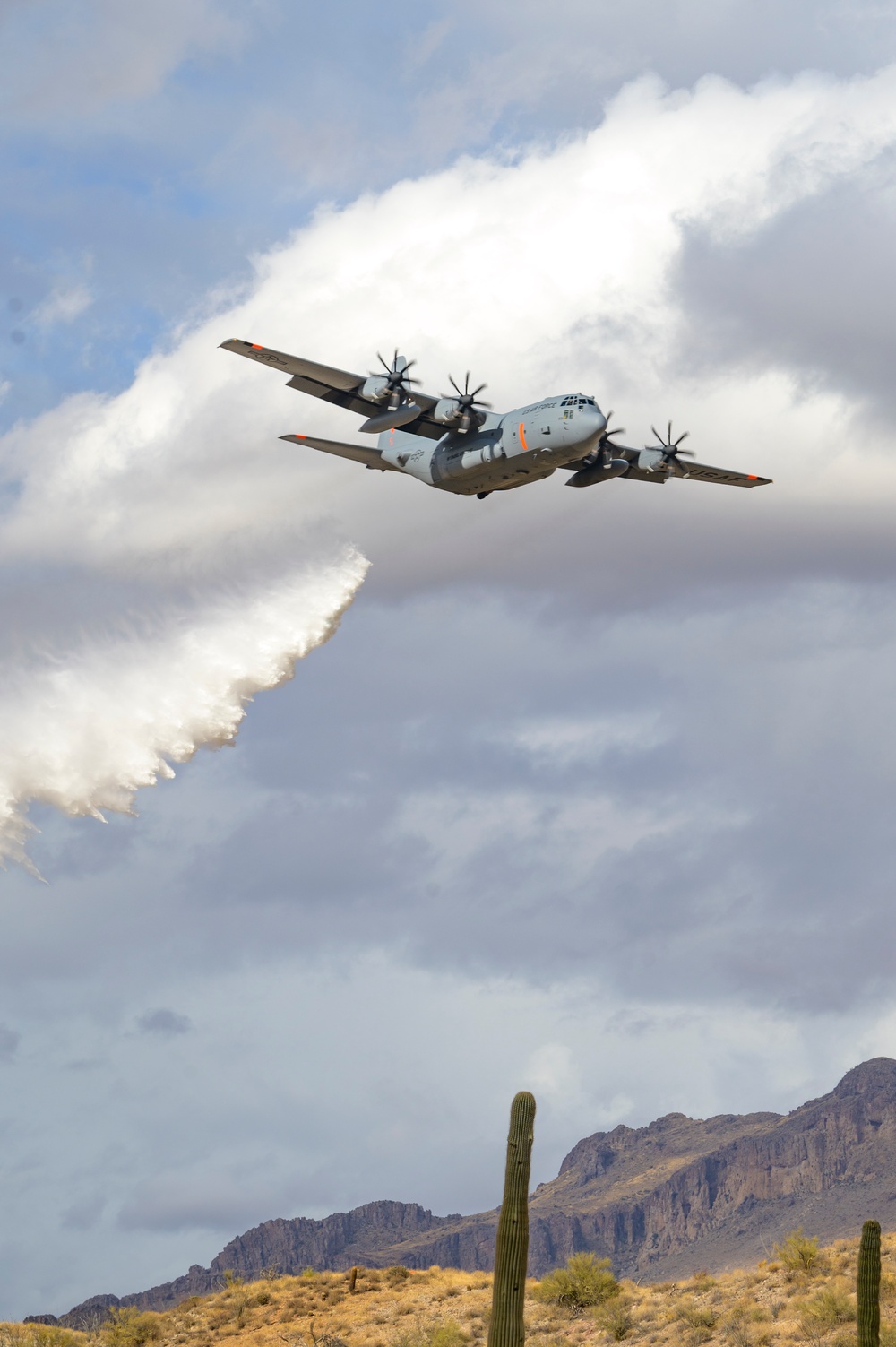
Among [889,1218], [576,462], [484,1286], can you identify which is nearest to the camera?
[484,1286]

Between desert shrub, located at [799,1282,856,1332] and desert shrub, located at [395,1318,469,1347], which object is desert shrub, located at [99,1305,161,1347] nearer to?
desert shrub, located at [395,1318,469,1347]

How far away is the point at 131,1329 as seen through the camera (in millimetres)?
45750

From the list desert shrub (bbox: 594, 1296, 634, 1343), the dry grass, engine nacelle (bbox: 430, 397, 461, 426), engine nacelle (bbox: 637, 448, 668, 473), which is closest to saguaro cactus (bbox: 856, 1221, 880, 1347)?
the dry grass

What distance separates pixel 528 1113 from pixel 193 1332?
29379 mm

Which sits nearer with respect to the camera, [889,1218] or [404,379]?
[404,379]

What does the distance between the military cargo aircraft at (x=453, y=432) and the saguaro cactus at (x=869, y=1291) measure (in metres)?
28.5

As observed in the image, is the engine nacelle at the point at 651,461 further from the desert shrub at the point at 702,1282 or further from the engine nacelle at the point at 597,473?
the desert shrub at the point at 702,1282

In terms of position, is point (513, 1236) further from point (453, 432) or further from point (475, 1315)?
point (453, 432)

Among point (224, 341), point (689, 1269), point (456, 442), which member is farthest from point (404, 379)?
point (689, 1269)

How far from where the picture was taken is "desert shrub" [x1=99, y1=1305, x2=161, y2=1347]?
45.2 meters

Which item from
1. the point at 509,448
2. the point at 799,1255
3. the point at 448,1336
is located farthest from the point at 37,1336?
the point at 509,448

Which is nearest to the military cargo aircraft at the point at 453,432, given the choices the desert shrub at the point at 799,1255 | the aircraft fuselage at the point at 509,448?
the aircraft fuselage at the point at 509,448

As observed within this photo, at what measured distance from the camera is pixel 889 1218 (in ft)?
518

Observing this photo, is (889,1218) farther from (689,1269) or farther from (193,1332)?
(193,1332)
